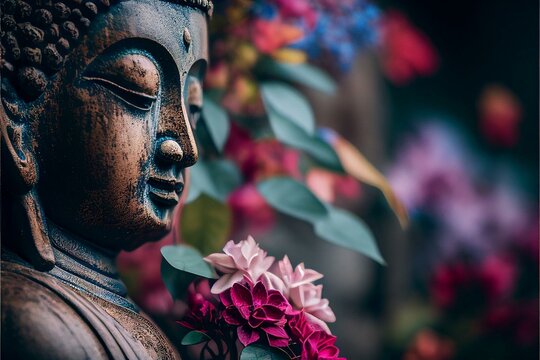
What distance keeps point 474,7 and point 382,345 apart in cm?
112

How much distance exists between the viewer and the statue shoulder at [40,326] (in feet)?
2.13

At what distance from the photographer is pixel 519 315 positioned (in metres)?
1.65

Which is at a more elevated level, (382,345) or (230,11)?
(230,11)

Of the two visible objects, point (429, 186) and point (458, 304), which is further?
point (429, 186)

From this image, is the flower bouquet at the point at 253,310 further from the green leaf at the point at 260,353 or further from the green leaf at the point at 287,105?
the green leaf at the point at 287,105

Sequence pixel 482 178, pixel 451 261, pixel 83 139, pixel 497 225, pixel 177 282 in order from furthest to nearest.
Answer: pixel 482 178
pixel 497 225
pixel 451 261
pixel 177 282
pixel 83 139

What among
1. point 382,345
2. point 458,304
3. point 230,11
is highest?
point 230,11

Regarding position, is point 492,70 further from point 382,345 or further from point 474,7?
point 382,345

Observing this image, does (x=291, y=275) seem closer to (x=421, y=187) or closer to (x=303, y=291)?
(x=303, y=291)

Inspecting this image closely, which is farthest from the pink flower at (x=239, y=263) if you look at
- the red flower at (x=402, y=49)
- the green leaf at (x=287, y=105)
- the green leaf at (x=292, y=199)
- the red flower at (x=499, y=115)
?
the red flower at (x=499, y=115)

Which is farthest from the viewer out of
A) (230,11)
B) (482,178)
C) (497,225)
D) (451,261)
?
(482,178)

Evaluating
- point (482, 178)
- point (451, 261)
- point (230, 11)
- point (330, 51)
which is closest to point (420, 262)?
point (451, 261)

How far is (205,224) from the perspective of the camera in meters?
1.04

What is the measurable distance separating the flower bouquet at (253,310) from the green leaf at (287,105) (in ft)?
1.04
